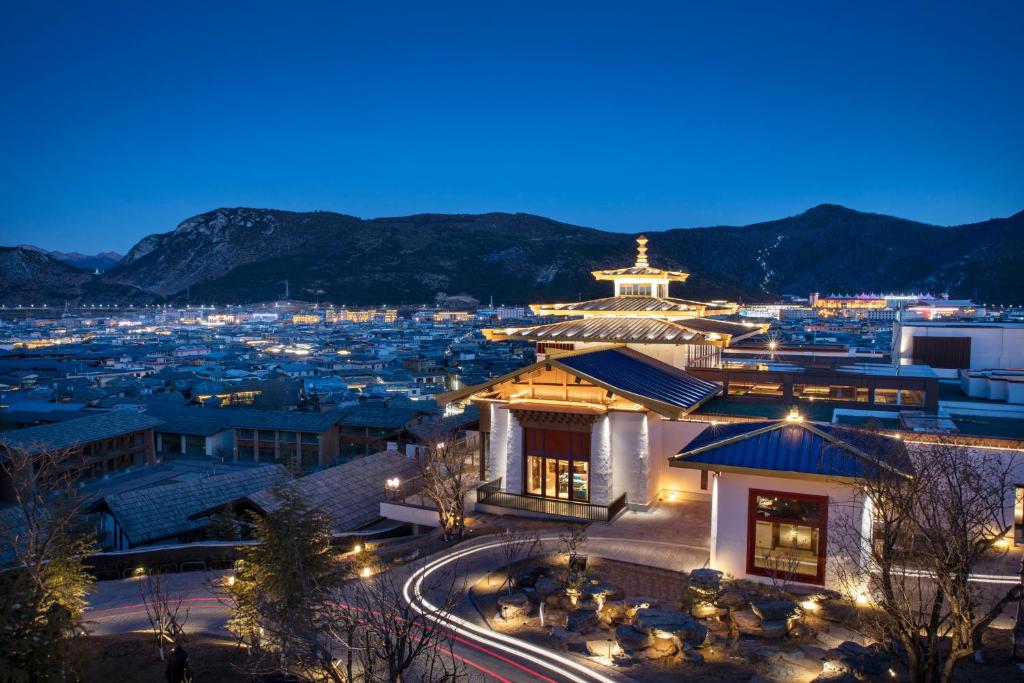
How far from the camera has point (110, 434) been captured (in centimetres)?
3938

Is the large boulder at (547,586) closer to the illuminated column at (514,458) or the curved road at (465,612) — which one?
the curved road at (465,612)

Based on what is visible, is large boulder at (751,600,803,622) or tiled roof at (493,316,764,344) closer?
large boulder at (751,600,803,622)

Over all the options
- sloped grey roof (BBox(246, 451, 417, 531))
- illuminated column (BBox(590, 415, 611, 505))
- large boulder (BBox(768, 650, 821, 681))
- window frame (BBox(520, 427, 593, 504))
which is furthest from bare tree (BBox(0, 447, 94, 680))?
illuminated column (BBox(590, 415, 611, 505))

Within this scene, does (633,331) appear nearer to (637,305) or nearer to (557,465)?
(637,305)

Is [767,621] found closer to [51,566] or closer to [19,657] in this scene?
[19,657]

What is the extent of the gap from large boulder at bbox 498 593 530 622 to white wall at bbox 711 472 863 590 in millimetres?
4431

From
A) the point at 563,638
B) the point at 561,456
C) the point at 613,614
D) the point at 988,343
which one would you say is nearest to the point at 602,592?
the point at 613,614

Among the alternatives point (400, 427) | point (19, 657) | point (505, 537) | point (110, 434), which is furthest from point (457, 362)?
point (19, 657)

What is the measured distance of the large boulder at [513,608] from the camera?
13.2 meters

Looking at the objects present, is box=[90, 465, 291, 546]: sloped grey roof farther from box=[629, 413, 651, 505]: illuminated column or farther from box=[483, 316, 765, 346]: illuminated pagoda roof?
box=[629, 413, 651, 505]: illuminated column

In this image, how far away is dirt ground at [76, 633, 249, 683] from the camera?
11456 mm

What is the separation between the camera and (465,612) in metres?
13.5

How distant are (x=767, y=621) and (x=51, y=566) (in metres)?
12.4

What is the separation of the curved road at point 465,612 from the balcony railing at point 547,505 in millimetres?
1505
